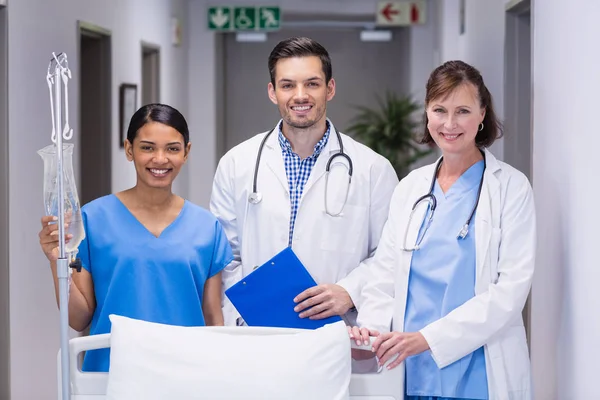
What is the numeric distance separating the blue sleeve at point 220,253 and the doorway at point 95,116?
A: 2918mm

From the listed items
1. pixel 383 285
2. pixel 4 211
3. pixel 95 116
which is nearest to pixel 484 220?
pixel 383 285

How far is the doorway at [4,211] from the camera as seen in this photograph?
3250mm

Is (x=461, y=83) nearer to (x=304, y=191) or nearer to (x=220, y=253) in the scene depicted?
(x=304, y=191)

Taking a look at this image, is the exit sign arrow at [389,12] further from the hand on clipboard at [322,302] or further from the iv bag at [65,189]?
the iv bag at [65,189]

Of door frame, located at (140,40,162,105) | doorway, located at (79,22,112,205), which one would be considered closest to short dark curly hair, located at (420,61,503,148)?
doorway, located at (79,22,112,205)

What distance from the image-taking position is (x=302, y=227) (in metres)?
2.39

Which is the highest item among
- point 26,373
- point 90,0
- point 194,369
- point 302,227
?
point 90,0

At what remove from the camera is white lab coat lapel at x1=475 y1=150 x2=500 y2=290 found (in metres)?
1.94

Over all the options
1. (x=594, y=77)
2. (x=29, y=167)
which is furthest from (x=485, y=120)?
(x=29, y=167)

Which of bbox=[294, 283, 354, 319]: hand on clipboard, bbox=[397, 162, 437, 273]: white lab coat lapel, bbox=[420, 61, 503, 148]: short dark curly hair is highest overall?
bbox=[420, 61, 503, 148]: short dark curly hair

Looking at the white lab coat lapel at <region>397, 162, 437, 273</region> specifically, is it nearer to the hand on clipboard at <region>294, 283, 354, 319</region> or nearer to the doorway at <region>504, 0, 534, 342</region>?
the hand on clipboard at <region>294, 283, 354, 319</region>

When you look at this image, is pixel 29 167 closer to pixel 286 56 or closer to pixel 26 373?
pixel 26 373

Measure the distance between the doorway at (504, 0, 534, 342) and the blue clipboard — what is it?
1.58 m

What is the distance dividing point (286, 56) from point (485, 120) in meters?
0.58
